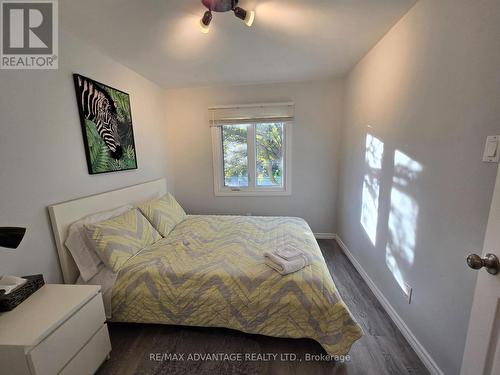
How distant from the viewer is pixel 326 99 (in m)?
2.97

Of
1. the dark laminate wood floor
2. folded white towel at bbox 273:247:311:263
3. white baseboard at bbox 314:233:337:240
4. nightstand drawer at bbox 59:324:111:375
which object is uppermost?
folded white towel at bbox 273:247:311:263

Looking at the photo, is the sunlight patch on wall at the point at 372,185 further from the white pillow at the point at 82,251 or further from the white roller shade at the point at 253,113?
the white pillow at the point at 82,251

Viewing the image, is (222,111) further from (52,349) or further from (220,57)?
(52,349)

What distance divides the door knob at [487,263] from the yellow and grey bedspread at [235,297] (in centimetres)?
79

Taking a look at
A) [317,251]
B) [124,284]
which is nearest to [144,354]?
[124,284]

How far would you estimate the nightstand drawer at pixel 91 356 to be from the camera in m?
1.10

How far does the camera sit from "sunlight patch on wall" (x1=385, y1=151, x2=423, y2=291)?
1457 mm

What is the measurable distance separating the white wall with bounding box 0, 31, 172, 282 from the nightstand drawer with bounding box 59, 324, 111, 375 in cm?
63

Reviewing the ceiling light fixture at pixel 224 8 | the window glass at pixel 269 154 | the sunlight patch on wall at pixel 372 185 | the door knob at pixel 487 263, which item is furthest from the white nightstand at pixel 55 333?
the window glass at pixel 269 154

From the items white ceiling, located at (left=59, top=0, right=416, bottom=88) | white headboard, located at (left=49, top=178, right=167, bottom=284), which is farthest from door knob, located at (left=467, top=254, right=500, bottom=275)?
white headboard, located at (left=49, top=178, right=167, bottom=284)

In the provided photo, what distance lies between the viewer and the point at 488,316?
750 mm

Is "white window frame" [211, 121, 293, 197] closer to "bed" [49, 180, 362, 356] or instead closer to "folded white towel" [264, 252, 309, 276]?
"bed" [49, 180, 362, 356]

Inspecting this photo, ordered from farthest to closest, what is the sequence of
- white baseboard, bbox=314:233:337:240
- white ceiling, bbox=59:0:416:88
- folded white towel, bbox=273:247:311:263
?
white baseboard, bbox=314:233:337:240, folded white towel, bbox=273:247:311:263, white ceiling, bbox=59:0:416:88

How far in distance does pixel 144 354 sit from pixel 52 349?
0.61 metres
